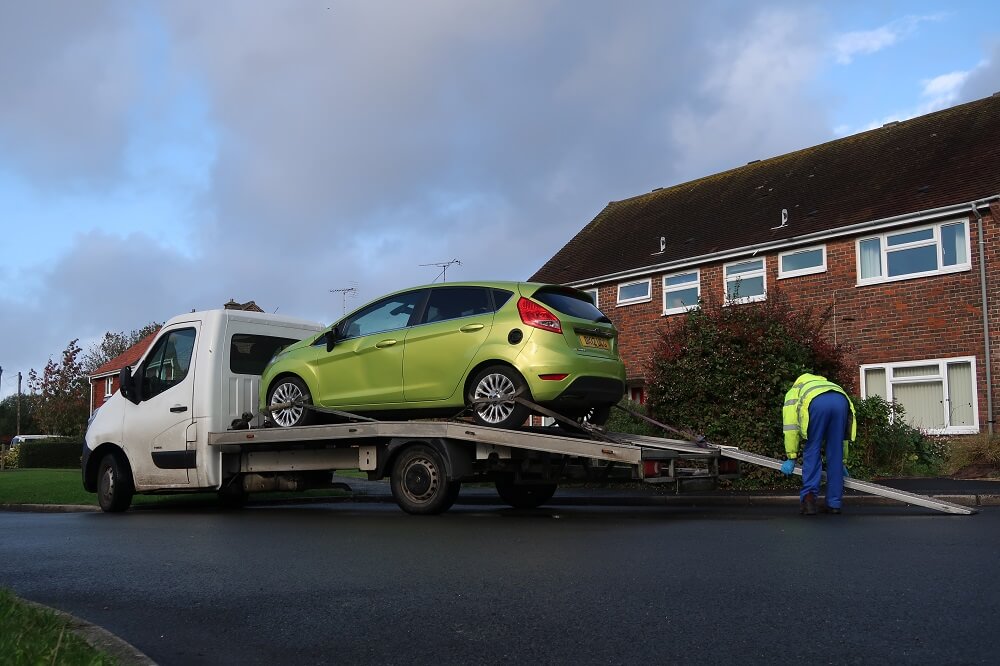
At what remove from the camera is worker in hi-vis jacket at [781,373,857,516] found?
A: 32.1 ft

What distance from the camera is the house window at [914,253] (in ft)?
63.7

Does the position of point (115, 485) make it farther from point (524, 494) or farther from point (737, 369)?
point (737, 369)

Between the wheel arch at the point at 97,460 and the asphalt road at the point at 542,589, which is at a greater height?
the wheel arch at the point at 97,460

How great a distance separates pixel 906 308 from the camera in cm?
1995

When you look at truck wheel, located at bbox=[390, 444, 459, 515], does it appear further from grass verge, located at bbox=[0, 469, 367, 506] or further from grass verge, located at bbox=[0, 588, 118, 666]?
grass verge, located at bbox=[0, 469, 367, 506]

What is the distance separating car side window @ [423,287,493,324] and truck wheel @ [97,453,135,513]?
17.0 feet

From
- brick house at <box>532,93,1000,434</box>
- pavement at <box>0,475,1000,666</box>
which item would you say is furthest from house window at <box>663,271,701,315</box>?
pavement at <box>0,475,1000,666</box>

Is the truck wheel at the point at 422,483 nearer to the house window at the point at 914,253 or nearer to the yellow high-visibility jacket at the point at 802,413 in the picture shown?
the yellow high-visibility jacket at the point at 802,413

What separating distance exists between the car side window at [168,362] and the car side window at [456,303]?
376 centimetres

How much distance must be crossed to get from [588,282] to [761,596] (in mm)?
21882

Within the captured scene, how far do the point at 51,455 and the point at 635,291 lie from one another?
25683mm

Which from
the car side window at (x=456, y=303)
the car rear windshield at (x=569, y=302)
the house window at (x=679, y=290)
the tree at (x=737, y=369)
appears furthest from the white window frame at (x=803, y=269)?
the car side window at (x=456, y=303)

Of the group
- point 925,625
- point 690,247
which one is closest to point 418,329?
point 925,625

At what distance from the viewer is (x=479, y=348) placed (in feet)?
31.8
